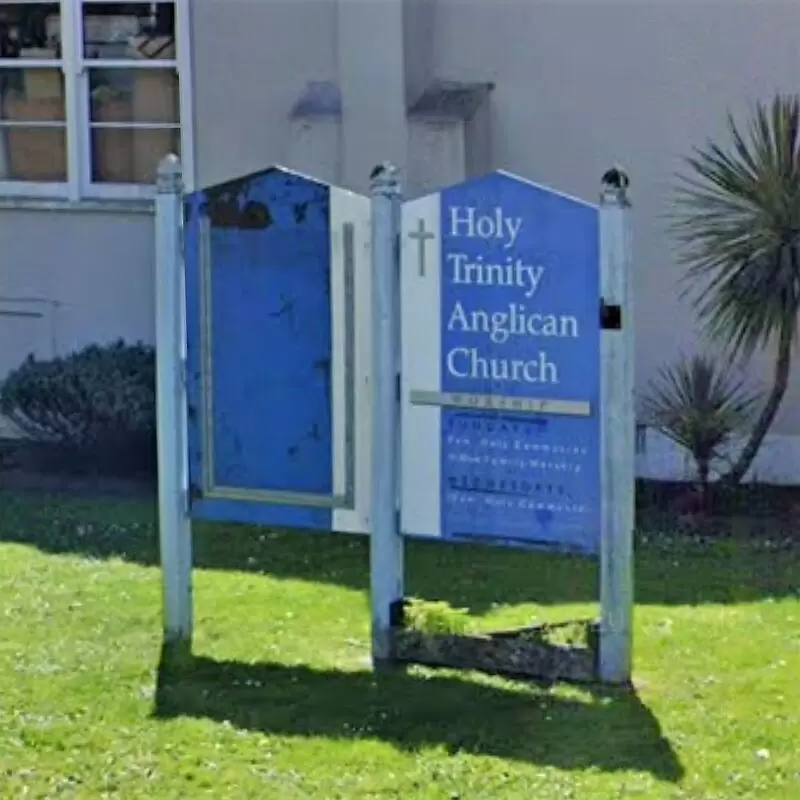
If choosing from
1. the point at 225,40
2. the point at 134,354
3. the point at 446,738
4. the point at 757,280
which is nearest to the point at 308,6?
the point at 225,40

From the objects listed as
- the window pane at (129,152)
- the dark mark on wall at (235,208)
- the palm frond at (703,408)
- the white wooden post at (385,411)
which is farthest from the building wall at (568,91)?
the white wooden post at (385,411)

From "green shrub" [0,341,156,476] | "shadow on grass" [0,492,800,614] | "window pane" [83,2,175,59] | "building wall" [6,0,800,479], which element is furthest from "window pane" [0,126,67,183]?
"shadow on grass" [0,492,800,614]

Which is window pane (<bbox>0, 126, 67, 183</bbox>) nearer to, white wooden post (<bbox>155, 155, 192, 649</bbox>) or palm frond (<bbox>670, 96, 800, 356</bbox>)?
palm frond (<bbox>670, 96, 800, 356</bbox>)

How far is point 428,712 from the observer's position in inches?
261

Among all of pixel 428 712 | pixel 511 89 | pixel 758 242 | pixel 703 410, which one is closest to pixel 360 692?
pixel 428 712

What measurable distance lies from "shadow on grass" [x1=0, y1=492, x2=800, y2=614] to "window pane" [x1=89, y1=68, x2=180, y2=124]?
325 cm

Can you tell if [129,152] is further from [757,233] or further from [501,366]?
[501,366]

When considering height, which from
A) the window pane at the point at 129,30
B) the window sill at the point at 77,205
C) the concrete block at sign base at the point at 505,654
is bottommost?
the concrete block at sign base at the point at 505,654

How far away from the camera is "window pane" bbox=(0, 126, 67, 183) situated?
12.8 meters

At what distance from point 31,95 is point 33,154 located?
40 centimetres

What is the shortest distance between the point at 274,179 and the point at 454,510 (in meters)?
1.45

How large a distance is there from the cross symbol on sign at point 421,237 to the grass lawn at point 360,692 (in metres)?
1.53

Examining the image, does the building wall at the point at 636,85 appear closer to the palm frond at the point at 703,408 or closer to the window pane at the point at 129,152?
the palm frond at the point at 703,408

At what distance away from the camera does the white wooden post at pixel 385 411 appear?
7082 millimetres
